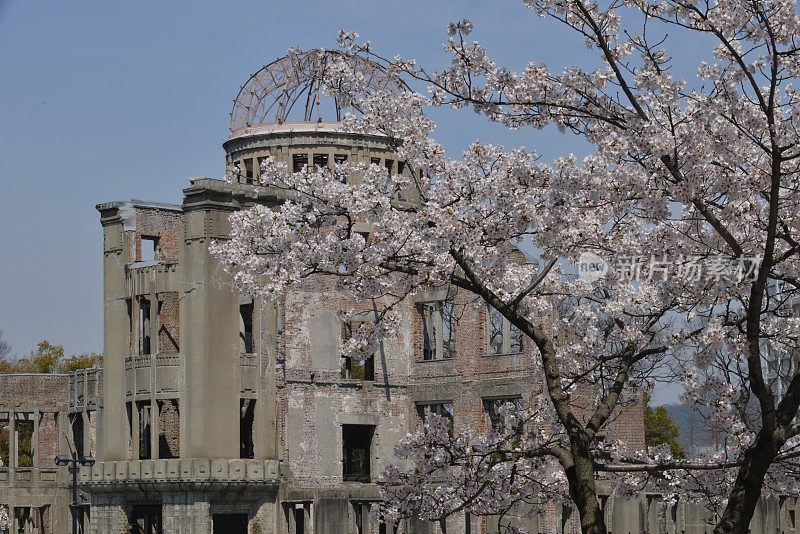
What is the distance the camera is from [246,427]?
46125 mm

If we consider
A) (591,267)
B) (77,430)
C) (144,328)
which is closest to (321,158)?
(144,328)

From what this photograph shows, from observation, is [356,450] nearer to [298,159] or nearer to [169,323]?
[169,323]

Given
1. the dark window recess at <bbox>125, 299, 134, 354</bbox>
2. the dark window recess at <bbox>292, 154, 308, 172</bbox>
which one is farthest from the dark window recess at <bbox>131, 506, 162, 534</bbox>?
the dark window recess at <bbox>292, 154, 308, 172</bbox>

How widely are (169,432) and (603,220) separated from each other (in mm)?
32121

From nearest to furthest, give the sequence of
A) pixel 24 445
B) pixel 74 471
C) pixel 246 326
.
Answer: pixel 246 326
pixel 74 471
pixel 24 445

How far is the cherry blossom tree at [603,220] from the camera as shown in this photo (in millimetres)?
14602

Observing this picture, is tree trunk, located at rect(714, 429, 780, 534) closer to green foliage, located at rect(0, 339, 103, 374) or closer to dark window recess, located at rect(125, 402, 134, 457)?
dark window recess, located at rect(125, 402, 134, 457)

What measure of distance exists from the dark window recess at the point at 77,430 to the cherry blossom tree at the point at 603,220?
3703 cm

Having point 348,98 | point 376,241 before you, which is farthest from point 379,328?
point 348,98

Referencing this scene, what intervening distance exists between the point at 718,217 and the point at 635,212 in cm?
113

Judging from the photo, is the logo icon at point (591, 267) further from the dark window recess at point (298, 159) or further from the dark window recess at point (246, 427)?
the dark window recess at point (298, 159)

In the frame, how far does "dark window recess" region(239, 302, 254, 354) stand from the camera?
152 feet

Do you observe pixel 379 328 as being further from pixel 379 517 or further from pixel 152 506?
pixel 152 506

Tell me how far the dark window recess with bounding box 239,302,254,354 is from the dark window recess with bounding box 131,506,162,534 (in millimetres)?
5939
